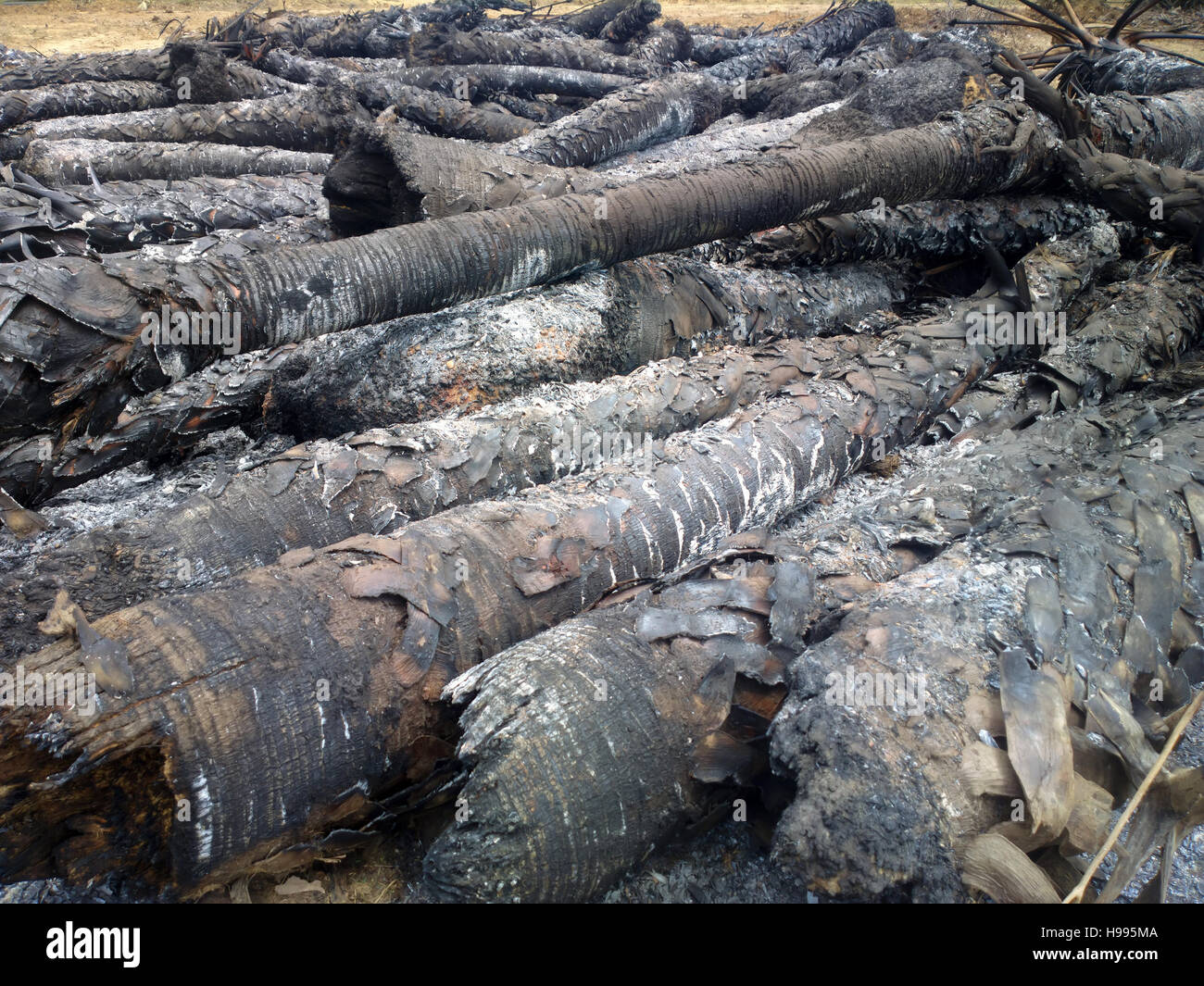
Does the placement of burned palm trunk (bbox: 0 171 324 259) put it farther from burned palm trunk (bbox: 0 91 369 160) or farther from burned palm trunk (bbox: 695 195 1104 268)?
burned palm trunk (bbox: 695 195 1104 268)

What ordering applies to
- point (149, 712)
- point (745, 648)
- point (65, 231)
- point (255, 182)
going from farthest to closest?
point (255, 182) → point (65, 231) → point (745, 648) → point (149, 712)

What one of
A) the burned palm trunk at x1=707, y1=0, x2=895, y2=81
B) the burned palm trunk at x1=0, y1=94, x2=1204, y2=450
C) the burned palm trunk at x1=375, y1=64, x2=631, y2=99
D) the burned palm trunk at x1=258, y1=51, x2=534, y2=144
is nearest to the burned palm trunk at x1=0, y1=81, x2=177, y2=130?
the burned palm trunk at x1=258, y1=51, x2=534, y2=144

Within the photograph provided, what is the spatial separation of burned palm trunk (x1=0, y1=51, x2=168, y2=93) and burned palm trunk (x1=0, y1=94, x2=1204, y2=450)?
458 cm

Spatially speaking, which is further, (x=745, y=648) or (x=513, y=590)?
(x=513, y=590)

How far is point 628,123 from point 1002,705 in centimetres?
453

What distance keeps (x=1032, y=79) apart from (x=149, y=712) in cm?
450

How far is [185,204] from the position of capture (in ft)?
12.0

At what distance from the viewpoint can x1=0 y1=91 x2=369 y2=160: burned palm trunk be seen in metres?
4.80

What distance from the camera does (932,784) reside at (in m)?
1.17

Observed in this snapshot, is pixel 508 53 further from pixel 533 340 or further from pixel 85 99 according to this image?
pixel 533 340

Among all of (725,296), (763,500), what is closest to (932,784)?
(763,500)

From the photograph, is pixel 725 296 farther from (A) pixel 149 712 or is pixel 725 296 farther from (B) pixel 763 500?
(A) pixel 149 712

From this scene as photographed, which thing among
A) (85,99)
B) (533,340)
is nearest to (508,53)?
(85,99)

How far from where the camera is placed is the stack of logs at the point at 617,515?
1200 millimetres
